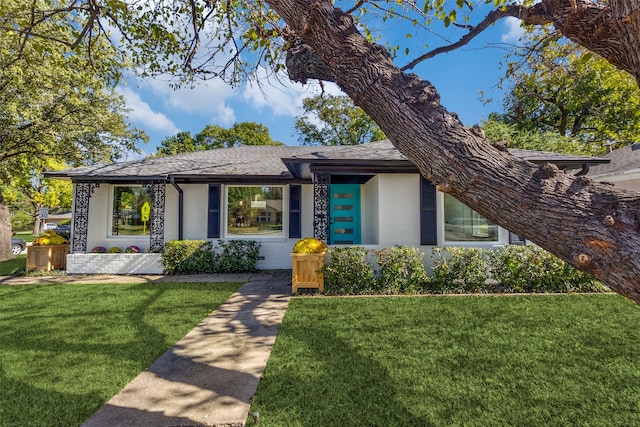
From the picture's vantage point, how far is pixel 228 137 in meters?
36.7

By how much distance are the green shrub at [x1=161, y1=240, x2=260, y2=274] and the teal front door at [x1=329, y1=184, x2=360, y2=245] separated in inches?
103

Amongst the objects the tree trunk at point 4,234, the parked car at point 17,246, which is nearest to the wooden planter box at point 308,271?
the tree trunk at point 4,234

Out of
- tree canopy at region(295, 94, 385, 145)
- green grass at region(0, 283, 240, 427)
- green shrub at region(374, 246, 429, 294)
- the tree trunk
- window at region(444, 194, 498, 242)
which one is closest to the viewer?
green grass at region(0, 283, 240, 427)

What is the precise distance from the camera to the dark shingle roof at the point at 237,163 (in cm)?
762

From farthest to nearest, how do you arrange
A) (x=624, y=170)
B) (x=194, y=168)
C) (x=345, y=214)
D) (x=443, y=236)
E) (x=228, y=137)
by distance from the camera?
(x=228, y=137), (x=624, y=170), (x=345, y=214), (x=194, y=168), (x=443, y=236)

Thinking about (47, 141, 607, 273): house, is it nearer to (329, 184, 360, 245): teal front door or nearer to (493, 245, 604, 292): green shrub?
(329, 184, 360, 245): teal front door

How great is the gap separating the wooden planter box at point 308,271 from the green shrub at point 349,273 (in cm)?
15

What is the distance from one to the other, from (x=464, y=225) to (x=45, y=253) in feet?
40.6

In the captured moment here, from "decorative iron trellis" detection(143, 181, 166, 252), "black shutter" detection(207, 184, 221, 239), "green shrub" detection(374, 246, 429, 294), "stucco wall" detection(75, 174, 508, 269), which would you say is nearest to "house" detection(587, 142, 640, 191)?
"green shrub" detection(374, 246, 429, 294)

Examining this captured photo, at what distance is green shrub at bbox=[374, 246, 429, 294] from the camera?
6938 mm

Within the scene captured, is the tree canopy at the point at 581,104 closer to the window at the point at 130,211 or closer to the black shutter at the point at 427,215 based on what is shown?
the black shutter at the point at 427,215

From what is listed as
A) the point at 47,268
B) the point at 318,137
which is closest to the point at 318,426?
the point at 47,268

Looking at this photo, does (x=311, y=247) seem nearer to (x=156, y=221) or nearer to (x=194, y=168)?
(x=194, y=168)

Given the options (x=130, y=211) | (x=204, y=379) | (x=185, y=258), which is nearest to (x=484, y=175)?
(x=204, y=379)
